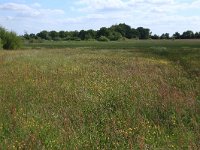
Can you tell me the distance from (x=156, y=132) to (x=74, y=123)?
163cm

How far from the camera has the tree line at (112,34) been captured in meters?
157

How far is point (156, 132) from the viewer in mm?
7469

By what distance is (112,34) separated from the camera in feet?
526

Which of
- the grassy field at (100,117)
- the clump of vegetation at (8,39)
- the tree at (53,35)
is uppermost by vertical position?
the grassy field at (100,117)

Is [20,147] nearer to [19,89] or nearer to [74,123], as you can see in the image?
[74,123]

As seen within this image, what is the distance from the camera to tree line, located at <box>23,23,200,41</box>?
157250mm

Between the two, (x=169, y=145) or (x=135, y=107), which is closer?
(x=169, y=145)

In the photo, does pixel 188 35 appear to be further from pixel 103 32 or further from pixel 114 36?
pixel 103 32

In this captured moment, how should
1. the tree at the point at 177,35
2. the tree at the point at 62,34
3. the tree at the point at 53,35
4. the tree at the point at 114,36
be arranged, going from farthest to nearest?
1. the tree at the point at 62,34
2. the tree at the point at 177,35
3. the tree at the point at 53,35
4. the tree at the point at 114,36

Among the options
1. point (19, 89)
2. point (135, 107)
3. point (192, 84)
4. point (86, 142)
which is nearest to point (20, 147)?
point (86, 142)

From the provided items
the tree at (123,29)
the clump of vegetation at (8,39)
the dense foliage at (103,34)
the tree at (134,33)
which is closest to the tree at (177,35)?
the dense foliage at (103,34)

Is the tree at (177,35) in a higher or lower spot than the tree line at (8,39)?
lower

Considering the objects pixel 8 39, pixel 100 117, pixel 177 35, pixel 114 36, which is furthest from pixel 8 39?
pixel 177 35

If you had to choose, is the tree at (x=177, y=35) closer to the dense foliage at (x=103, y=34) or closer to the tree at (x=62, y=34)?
the dense foliage at (x=103, y=34)
